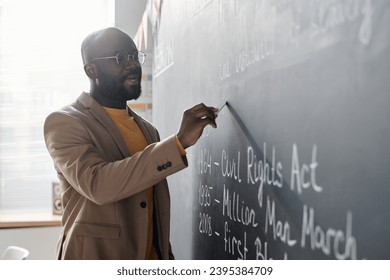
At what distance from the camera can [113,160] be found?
5.60 feet

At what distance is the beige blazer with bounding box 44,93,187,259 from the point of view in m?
1.52

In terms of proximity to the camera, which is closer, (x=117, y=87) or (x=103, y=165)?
(x=103, y=165)

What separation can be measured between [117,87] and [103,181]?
0.38 m

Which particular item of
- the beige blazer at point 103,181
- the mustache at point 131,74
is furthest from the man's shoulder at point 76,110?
the mustache at point 131,74

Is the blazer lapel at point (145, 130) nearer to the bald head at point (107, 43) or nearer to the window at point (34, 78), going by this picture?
the bald head at point (107, 43)

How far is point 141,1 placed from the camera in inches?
150

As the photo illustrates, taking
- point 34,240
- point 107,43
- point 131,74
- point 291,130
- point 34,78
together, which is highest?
point 34,78

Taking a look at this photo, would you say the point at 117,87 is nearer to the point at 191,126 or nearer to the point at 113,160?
the point at 113,160

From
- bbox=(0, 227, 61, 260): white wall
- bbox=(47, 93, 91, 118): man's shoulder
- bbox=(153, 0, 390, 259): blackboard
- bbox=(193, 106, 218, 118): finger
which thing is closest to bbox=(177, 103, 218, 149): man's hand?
bbox=(193, 106, 218, 118): finger

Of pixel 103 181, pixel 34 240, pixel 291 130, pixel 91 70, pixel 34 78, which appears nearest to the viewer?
pixel 291 130

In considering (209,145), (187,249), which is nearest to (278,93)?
(209,145)

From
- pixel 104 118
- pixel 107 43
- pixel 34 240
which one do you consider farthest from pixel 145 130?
pixel 34 240

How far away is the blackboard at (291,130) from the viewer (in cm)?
90
